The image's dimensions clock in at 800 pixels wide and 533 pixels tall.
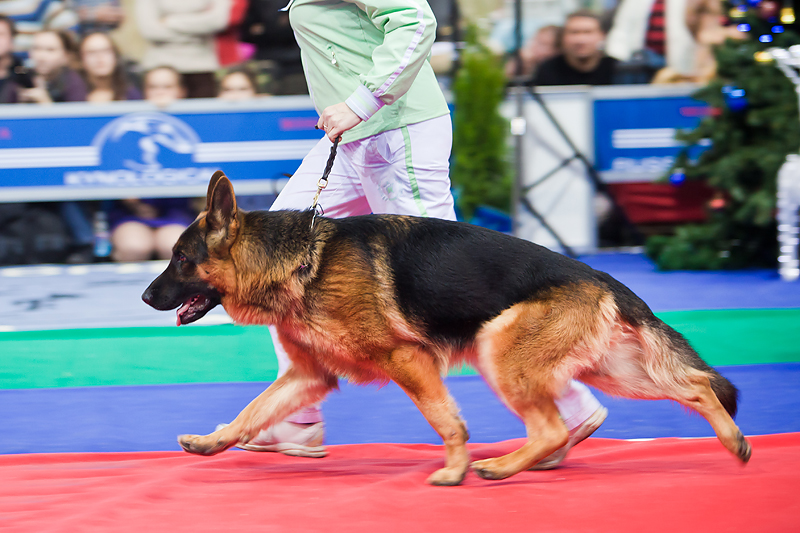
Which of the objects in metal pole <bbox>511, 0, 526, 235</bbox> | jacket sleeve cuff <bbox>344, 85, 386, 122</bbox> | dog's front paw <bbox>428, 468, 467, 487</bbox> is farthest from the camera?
metal pole <bbox>511, 0, 526, 235</bbox>

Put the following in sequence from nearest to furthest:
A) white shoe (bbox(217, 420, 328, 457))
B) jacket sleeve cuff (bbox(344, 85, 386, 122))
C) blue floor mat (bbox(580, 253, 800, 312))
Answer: jacket sleeve cuff (bbox(344, 85, 386, 122)) → white shoe (bbox(217, 420, 328, 457)) → blue floor mat (bbox(580, 253, 800, 312))

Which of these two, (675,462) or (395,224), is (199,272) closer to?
(395,224)

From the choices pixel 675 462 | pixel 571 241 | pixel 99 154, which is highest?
pixel 99 154

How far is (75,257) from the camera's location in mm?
8680

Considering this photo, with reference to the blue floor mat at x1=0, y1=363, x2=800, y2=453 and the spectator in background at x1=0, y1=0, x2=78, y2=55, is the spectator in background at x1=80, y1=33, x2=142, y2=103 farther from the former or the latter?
the blue floor mat at x1=0, y1=363, x2=800, y2=453

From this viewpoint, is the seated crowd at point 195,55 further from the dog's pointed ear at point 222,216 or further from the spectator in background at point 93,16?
the dog's pointed ear at point 222,216

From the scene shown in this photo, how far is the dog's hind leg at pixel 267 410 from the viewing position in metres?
2.96

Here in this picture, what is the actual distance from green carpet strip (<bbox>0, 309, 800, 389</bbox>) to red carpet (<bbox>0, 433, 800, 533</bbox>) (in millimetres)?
1450

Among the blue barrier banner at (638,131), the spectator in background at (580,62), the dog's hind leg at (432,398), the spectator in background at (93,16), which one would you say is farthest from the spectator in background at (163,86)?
the dog's hind leg at (432,398)

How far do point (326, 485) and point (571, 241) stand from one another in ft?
20.2

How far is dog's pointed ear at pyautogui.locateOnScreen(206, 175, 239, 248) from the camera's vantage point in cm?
279

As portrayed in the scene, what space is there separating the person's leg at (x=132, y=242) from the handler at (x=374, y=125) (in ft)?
18.8

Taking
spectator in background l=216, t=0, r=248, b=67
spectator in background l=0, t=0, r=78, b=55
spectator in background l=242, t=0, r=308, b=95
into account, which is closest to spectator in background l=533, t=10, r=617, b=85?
spectator in background l=242, t=0, r=308, b=95

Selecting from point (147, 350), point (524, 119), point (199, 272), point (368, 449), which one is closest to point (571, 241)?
point (524, 119)
